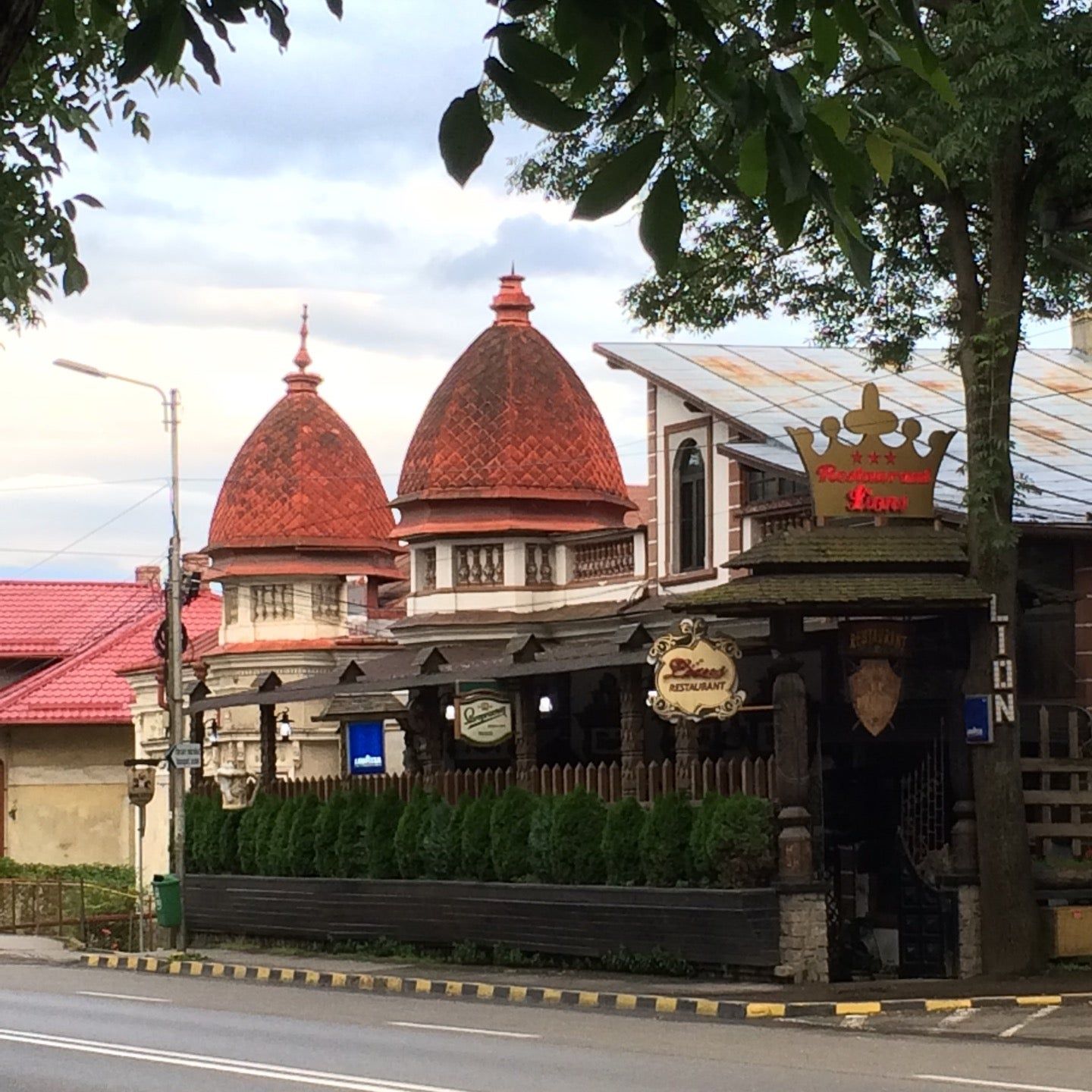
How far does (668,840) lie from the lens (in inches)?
948

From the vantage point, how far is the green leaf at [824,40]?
528cm

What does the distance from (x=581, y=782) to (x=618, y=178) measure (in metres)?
21.6

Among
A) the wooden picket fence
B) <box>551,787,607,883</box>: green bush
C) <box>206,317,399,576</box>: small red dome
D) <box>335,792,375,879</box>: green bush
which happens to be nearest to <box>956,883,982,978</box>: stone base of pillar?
the wooden picket fence

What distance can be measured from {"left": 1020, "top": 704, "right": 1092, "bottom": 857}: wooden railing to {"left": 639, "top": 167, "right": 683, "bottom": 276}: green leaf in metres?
18.7

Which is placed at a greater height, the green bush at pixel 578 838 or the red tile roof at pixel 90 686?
the red tile roof at pixel 90 686

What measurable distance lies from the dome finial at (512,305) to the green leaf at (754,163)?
31751 mm

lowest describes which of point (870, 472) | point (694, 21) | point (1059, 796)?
point (1059, 796)

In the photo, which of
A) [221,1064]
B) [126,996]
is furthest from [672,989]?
[221,1064]

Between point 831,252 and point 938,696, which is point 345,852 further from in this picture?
point 831,252

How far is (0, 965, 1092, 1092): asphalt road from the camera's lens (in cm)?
1432

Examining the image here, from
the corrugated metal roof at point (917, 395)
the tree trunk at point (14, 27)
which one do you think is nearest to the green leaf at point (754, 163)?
the tree trunk at point (14, 27)

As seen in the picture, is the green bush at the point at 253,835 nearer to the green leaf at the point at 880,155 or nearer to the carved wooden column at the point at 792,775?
the carved wooden column at the point at 792,775

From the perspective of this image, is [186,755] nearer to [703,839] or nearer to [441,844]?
[441,844]

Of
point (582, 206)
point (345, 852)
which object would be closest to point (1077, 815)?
point (345, 852)
